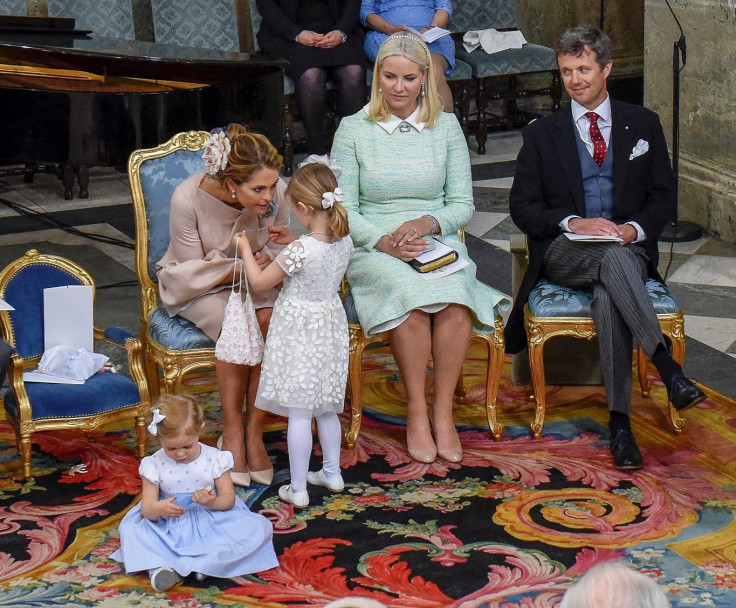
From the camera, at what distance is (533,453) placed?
4539 millimetres

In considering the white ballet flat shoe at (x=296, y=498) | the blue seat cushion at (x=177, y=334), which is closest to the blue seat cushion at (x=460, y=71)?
the blue seat cushion at (x=177, y=334)

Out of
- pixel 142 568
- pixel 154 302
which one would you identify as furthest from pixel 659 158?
pixel 142 568

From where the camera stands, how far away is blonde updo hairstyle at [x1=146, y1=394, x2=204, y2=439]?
3.65 metres

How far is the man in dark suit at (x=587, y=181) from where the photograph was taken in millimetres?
4676

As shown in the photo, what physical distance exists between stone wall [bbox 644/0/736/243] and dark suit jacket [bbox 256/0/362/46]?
5.79 ft

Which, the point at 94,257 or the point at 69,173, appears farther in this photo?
the point at 69,173

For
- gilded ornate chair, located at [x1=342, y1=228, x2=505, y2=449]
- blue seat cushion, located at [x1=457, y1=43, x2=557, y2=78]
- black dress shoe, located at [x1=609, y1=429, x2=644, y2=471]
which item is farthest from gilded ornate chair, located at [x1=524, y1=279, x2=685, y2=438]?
blue seat cushion, located at [x1=457, y1=43, x2=557, y2=78]

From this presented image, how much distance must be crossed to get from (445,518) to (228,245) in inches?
47.9

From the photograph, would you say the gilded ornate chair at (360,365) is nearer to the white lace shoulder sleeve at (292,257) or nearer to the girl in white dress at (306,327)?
the girl in white dress at (306,327)

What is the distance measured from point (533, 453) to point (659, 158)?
3.99ft

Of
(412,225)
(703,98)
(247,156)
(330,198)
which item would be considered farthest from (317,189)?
(703,98)

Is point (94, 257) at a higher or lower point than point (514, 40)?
lower

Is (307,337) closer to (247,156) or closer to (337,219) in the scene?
(337,219)

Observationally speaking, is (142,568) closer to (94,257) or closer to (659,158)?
(659,158)
